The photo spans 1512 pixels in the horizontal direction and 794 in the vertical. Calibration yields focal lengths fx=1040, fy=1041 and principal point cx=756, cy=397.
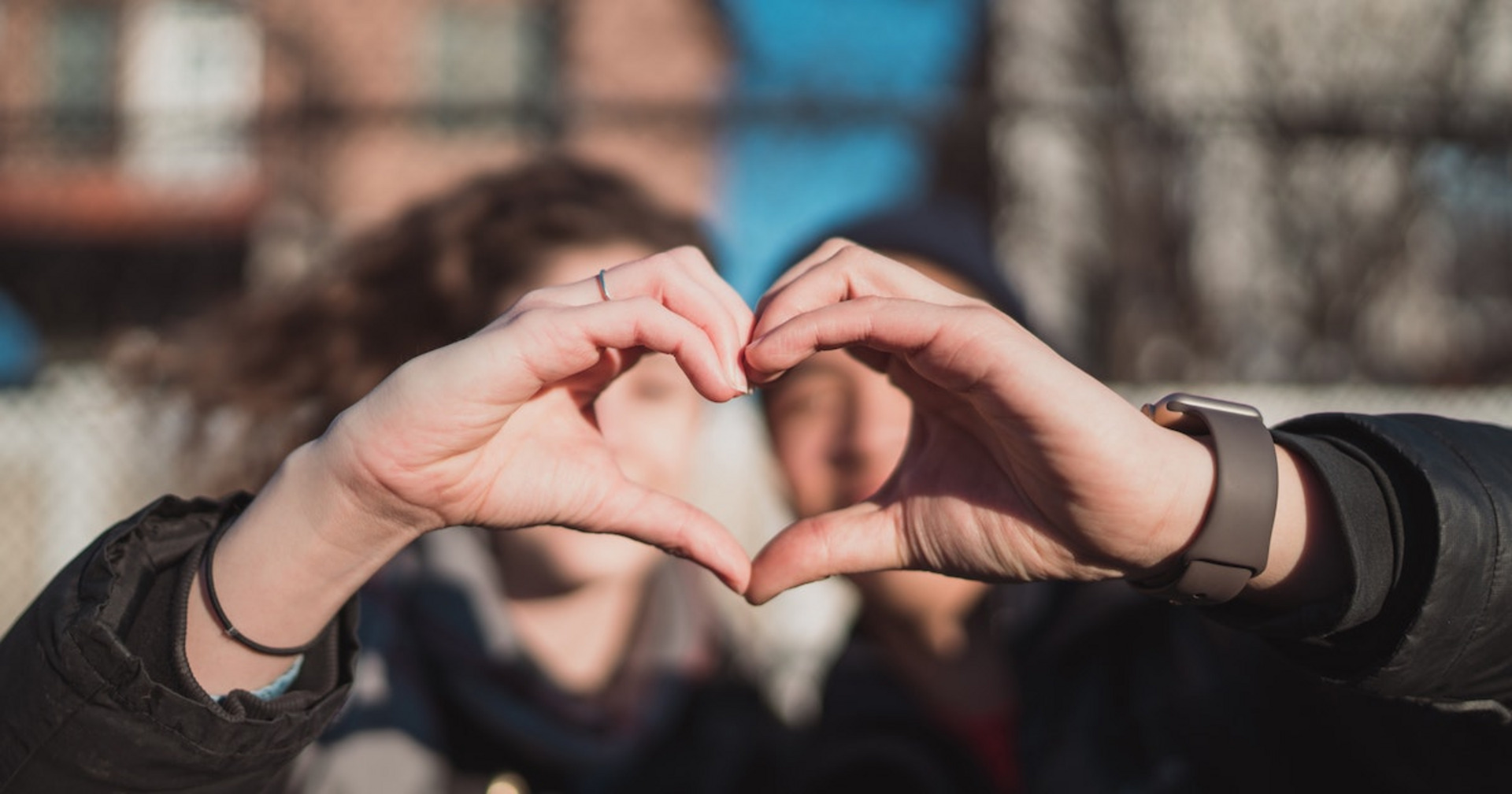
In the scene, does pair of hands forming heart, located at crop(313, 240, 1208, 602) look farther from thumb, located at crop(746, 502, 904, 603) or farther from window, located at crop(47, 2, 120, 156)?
window, located at crop(47, 2, 120, 156)

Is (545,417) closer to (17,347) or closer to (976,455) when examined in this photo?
(976,455)

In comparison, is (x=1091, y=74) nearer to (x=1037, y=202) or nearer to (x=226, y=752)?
(x=1037, y=202)

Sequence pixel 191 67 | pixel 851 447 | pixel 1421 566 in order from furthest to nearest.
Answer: pixel 191 67 < pixel 851 447 < pixel 1421 566

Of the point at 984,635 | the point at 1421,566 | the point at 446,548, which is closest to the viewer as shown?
the point at 1421,566

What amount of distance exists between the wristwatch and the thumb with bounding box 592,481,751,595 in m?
0.44

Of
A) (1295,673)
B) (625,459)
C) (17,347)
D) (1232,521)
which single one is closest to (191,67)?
(17,347)

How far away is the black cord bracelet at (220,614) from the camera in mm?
1024

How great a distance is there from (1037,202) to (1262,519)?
414cm

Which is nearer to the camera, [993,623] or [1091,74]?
[993,623]

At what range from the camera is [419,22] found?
9.95 meters

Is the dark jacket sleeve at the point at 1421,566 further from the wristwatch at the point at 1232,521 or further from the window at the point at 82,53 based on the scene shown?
the window at the point at 82,53

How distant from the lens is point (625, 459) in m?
1.91

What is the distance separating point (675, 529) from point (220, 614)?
1.49 ft

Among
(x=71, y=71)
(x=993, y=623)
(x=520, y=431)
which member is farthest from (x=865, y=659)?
(x=71, y=71)
